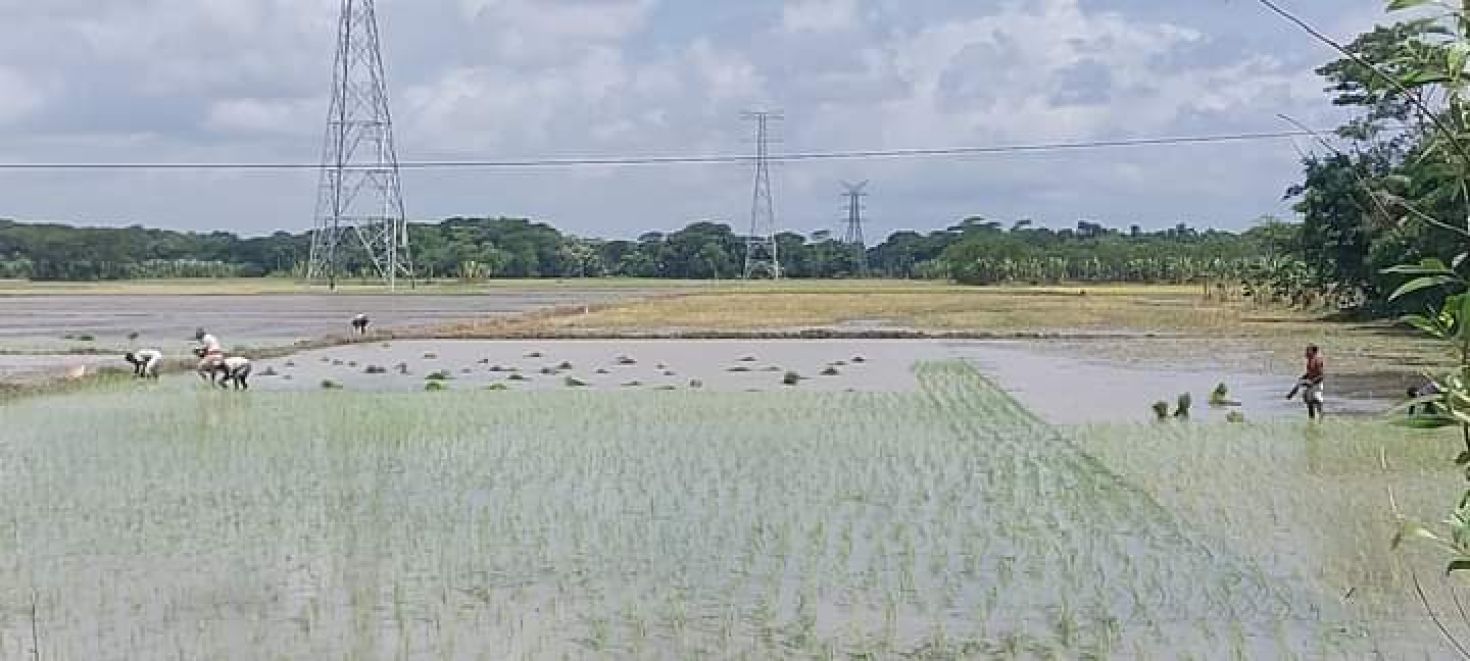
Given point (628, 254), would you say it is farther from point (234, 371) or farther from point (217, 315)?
point (234, 371)

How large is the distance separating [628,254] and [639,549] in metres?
91.8

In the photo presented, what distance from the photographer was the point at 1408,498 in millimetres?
9273

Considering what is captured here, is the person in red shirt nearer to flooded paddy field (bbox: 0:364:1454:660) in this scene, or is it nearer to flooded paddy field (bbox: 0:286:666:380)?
flooded paddy field (bbox: 0:364:1454:660)

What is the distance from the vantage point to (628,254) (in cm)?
9938

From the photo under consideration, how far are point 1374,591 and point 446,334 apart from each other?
23810 millimetres

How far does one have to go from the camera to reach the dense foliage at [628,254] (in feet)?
242

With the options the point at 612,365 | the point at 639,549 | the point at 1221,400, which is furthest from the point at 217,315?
the point at 639,549

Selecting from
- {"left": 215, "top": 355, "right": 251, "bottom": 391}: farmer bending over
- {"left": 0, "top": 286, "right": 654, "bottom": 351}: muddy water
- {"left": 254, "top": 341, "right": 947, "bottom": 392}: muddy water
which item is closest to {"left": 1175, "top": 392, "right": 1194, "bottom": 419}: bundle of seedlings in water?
{"left": 254, "top": 341, "right": 947, "bottom": 392}: muddy water

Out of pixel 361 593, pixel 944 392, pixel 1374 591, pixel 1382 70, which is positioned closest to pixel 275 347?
pixel 944 392

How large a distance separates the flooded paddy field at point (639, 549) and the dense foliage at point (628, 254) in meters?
59.9

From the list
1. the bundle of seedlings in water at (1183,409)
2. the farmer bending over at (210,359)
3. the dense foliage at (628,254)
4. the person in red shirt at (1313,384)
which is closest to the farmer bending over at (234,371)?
the farmer bending over at (210,359)

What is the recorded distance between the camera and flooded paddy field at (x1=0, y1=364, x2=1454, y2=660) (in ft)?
20.1

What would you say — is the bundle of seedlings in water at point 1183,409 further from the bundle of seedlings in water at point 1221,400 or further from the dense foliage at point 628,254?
the dense foliage at point 628,254

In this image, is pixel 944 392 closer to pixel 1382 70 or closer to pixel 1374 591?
pixel 1374 591
